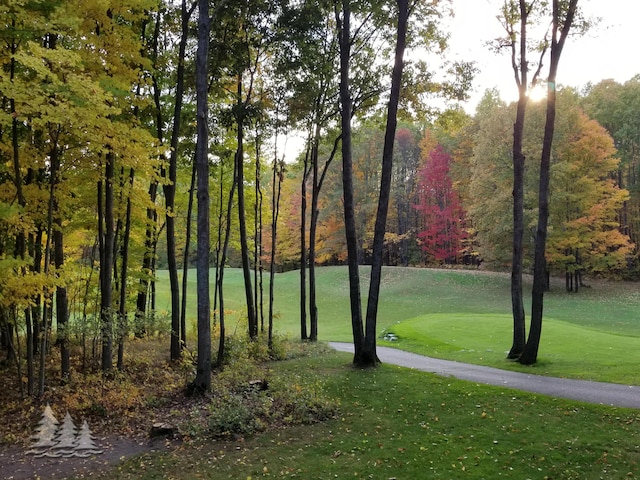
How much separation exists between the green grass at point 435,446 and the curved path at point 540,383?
634 mm

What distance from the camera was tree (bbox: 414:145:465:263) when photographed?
1583 inches

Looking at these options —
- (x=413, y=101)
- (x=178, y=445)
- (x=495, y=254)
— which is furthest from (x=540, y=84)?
(x=495, y=254)

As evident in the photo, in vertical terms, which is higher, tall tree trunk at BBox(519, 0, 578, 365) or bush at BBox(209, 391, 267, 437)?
tall tree trunk at BBox(519, 0, 578, 365)

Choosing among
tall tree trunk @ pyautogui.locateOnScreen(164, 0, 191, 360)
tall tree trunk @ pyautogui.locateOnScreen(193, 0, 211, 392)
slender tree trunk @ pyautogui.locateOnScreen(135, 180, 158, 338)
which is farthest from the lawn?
slender tree trunk @ pyautogui.locateOnScreen(135, 180, 158, 338)

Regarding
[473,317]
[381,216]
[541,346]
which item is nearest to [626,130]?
[473,317]

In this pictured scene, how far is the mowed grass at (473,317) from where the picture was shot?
11578 mm

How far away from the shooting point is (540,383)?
8.84m

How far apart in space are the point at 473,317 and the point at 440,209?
71.3 feet

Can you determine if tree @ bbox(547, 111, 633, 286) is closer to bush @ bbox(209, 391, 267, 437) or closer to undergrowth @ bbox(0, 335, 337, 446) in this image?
undergrowth @ bbox(0, 335, 337, 446)

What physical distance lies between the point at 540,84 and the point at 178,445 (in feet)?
48.9

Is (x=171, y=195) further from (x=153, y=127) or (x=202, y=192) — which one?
(x=202, y=192)

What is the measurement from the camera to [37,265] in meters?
8.80

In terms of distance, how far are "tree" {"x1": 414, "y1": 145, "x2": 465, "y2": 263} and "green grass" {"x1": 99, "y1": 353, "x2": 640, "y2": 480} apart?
3352 centimetres

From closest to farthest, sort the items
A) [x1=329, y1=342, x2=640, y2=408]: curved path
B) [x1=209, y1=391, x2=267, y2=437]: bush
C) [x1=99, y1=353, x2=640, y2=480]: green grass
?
[x1=99, y1=353, x2=640, y2=480]: green grass → [x1=209, y1=391, x2=267, y2=437]: bush → [x1=329, y1=342, x2=640, y2=408]: curved path
